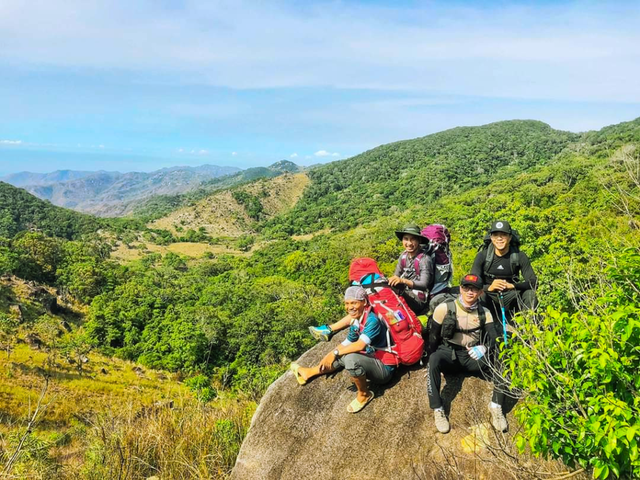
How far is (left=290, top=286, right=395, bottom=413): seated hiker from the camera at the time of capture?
4.43 metres

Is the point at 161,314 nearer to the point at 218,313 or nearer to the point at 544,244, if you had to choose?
the point at 218,313

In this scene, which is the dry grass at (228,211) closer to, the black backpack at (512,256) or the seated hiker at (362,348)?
the black backpack at (512,256)

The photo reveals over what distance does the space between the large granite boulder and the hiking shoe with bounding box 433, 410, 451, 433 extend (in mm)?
85

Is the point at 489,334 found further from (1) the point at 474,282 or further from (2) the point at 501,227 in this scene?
(2) the point at 501,227

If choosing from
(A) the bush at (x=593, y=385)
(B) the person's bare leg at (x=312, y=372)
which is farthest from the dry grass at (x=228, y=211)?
(A) the bush at (x=593, y=385)

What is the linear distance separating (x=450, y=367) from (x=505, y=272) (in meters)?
1.54

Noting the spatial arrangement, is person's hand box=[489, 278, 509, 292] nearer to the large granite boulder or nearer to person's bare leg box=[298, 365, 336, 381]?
the large granite boulder

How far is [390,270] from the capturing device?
41.8 metres

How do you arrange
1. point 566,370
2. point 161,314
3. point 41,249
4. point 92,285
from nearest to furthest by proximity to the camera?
1. point 566,370
2. point 161,314
3. point 92,285
4. point 41,249

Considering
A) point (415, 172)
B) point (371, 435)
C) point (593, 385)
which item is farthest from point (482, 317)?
point (415, 172)

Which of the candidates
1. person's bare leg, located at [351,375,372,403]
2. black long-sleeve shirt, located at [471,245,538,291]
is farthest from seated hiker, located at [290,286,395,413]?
black long-sleeve shirt, located at [471,245,538,291]

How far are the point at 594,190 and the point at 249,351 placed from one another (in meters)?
37.5

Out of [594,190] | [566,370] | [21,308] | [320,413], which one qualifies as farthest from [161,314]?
[594,190]

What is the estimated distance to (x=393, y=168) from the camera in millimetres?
152125
